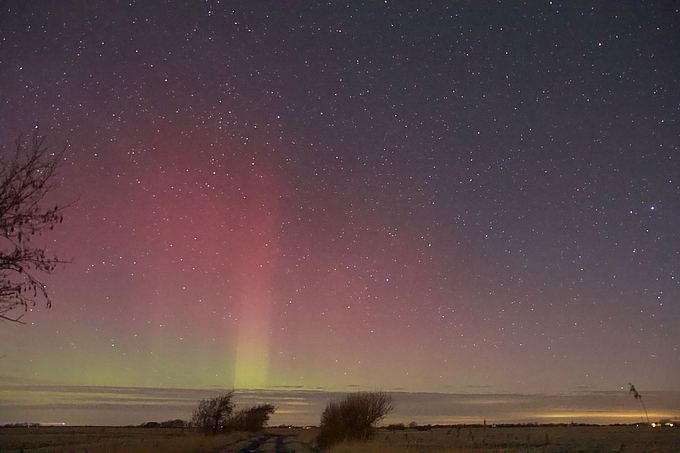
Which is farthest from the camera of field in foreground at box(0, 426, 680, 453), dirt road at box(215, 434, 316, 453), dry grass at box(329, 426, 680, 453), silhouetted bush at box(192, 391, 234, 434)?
silhouetted bush at box(192, 391, 234, 434)

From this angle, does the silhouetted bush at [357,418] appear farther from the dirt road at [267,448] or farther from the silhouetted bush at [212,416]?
the silhouetted bush at [212,416]

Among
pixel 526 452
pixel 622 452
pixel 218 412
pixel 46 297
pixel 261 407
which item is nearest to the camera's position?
pixel 46 297

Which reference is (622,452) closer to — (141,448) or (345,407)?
(345,407)

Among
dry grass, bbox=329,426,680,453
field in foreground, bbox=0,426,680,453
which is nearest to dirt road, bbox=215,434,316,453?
field in foreground, bbox=0,426,680,453

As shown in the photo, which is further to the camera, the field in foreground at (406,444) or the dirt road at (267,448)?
the dirt road at (267,448)

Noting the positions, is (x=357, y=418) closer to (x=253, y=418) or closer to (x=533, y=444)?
(x=533, y=444)

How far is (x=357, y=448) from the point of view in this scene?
90.9 ft

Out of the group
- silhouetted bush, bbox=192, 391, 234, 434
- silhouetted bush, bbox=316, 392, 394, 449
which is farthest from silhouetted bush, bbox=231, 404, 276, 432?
silhouetted bush, bbox=316, 392, 394, 449

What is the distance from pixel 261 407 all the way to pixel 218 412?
2102 cm

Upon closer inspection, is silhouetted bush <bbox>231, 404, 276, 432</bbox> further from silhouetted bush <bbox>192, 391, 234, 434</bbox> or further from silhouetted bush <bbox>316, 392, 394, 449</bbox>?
silhouetted bush <bbox>316, 392, 394, 449</bbox>

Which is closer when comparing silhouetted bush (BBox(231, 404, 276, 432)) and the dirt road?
the dirt road

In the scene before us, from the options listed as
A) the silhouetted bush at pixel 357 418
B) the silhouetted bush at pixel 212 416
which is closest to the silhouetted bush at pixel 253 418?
the silhouetted bush at pixel 212 416

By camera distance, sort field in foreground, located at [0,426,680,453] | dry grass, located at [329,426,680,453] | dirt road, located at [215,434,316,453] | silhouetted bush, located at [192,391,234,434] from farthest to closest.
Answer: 1. silhouetted bush, located at [192,391,234,434]
2. dirt road, located at [215,434,316,453]
3. dry grass, located at [329,426,680,453]
4. field in foreground, located at [0,426,680,453]

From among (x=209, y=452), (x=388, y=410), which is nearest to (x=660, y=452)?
(x=388, y=410)
